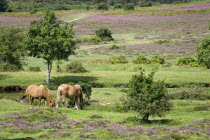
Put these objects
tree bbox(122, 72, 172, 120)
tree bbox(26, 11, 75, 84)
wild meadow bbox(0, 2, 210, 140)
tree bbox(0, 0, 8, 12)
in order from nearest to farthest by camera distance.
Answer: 1. wild meadow bbox(0, 2, 210, 140)
2. tree bbox(122, 72, 172, 120)
3. tree bbox(26, 11, 75, 84)
4. tree bbox(0, 0, 8, 12)

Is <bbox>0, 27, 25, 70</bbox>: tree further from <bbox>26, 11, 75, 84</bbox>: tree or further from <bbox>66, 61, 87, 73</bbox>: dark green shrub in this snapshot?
<bbox>26, 11, 75, 84</bbox>: tree

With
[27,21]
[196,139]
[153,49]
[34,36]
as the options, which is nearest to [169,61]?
[153,49]

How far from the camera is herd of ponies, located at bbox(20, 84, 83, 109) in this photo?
109 ft

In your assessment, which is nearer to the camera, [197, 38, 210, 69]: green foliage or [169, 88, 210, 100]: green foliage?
[169, 88, 210, 100]: green foliage

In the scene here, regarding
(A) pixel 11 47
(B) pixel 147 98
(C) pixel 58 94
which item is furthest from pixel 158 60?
(B) pixel 147 98

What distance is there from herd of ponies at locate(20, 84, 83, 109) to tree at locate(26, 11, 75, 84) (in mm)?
15496

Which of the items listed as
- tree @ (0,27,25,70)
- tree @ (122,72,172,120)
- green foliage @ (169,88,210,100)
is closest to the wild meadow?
green foliage @ (169,88,210,100)

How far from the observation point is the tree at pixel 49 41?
162ft

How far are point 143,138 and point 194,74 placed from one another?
3404cm

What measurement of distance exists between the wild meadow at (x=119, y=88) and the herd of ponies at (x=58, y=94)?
1.28m

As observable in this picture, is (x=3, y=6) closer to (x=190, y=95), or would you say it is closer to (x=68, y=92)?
(x=190, y=95)

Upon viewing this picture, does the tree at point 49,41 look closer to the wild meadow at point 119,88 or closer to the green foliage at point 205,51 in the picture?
the wild meadow at point 119,88

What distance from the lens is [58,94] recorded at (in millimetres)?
34094

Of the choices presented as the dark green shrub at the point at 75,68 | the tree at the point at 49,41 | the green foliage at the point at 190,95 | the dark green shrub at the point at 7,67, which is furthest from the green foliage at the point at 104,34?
the green foliage at the point at 190,95
